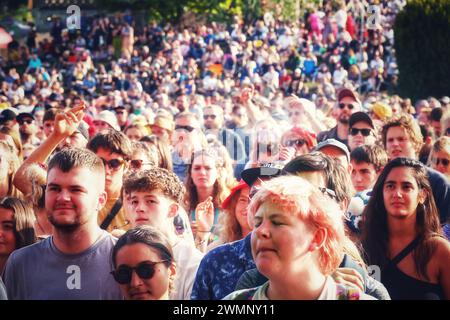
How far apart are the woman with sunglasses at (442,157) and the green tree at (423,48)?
53.5 ft

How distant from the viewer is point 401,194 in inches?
200

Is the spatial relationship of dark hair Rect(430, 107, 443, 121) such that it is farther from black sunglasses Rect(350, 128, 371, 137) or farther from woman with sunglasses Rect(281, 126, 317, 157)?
woman with sunglasses Rect(281, 126, 317, 157)

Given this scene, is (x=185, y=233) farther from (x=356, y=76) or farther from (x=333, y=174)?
(x=356, y=76)

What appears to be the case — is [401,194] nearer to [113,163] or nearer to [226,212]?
[226,212]

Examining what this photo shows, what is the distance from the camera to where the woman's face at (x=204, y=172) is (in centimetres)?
697

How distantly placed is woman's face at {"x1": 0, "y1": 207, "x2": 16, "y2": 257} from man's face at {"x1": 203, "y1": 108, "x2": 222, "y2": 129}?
620 centimetres

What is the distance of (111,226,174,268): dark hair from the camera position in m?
4.38

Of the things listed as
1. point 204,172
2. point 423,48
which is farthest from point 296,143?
point 423,48

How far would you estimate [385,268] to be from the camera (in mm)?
4891

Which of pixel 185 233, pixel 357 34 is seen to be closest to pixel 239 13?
pixel 357 34

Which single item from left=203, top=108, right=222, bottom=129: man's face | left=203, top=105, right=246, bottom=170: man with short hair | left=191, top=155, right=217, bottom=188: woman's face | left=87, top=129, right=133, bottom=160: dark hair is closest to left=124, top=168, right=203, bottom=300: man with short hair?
left=87, top=129, right=133, bottom=160: dark hair

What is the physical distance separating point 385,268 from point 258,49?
22.6 meters

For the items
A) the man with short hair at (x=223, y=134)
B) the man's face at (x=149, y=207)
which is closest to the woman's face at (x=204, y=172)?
the man's face at (x=149, y=207)

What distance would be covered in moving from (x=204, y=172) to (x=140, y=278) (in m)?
2.71
